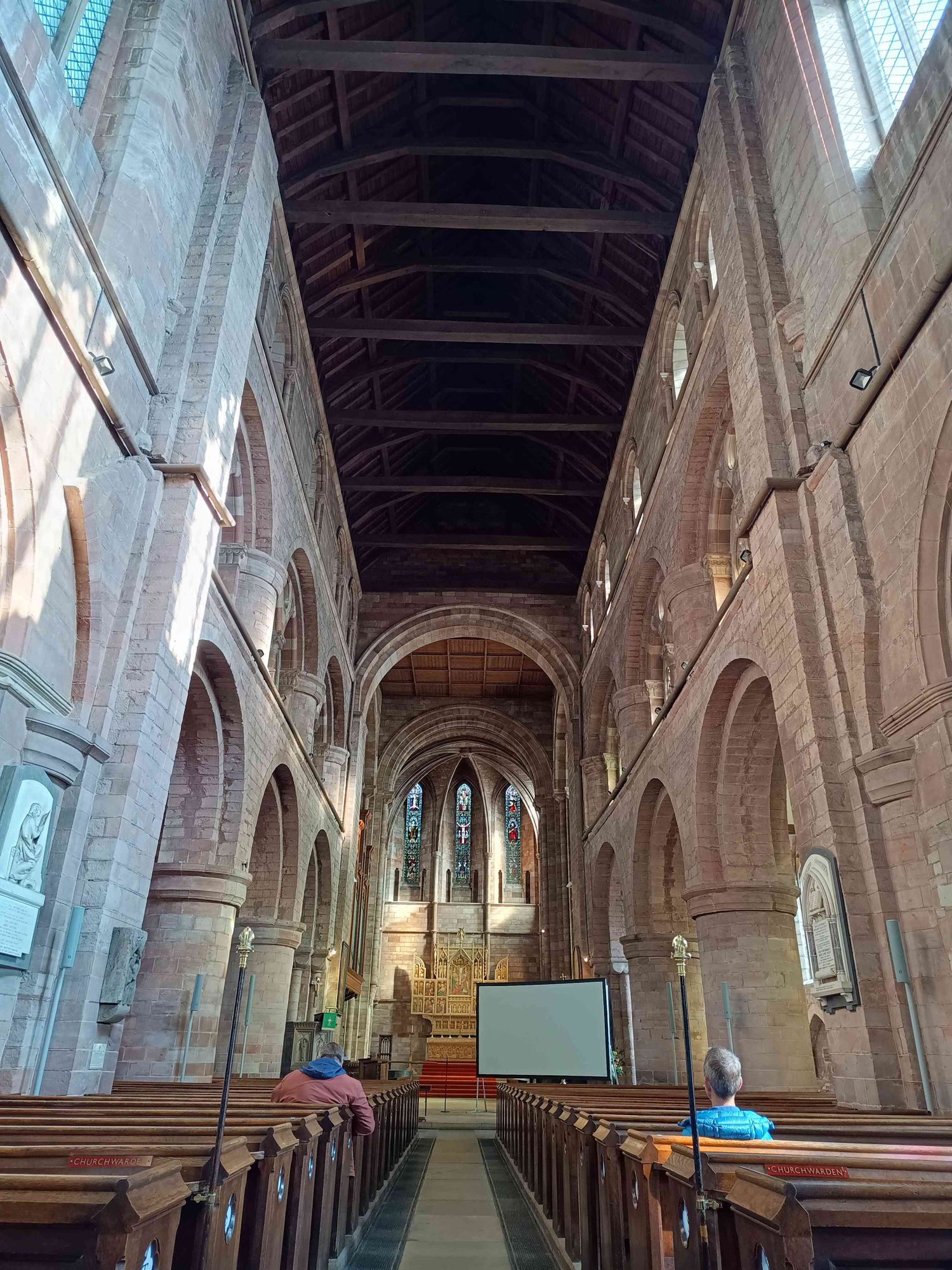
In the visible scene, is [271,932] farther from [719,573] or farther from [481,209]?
[481,209]

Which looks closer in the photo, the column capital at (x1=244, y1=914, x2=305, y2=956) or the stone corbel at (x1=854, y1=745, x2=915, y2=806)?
the stone corbel at (x1=854, y1=745, x2=915, y2=806)

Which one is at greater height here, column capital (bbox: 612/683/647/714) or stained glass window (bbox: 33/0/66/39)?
stained glass window (bbox: 33/0/66/39)

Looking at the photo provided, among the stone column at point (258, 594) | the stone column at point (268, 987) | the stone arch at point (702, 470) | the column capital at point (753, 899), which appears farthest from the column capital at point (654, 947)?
the stone column at point (258, 594)

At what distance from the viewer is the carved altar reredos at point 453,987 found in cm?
2806

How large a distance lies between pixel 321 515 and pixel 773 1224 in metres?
15.3

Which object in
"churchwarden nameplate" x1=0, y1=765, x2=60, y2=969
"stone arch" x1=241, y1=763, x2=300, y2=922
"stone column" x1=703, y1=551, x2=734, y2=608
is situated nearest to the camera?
"churchwarden nameplate" x1=0, y1=765, x2=60, y2=969

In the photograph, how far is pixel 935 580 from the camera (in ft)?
20.7

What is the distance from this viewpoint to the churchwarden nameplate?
565 cm

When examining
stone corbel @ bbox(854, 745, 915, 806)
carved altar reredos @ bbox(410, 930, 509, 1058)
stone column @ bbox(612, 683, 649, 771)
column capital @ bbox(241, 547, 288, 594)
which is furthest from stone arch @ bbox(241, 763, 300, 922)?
carved altar reredos @ bbox(410, 930, 509, 1058)

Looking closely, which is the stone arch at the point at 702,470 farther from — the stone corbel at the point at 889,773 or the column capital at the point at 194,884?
the column capital at the point at 194,884

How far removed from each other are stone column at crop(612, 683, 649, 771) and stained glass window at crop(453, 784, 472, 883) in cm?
1769

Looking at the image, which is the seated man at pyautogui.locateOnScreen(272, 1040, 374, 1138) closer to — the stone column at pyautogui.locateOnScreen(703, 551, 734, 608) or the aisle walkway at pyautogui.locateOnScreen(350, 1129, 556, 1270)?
the aisle walkway at pyautogui.locateOnScreen(350, 1129, 556, 1270)

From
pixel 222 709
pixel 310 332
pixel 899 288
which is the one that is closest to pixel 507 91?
pixel 310 332

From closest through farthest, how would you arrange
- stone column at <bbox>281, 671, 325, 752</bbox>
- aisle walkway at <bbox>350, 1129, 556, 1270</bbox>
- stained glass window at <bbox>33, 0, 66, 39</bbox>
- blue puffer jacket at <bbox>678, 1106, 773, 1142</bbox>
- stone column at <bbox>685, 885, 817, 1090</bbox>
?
blue puffer jacket at <bbox>678, 1106, 773, 1142</bbox>, aisle walkway at <bbox>350, 1129, 556, 1270</bbox>, stained glass window at <bbox>33, 0, 66, 39</bbox>, stone column at <bbox>685, 885, 817, 1090</bbox>, stone column at <bbox>281, 671, 325, 752</bbox>
